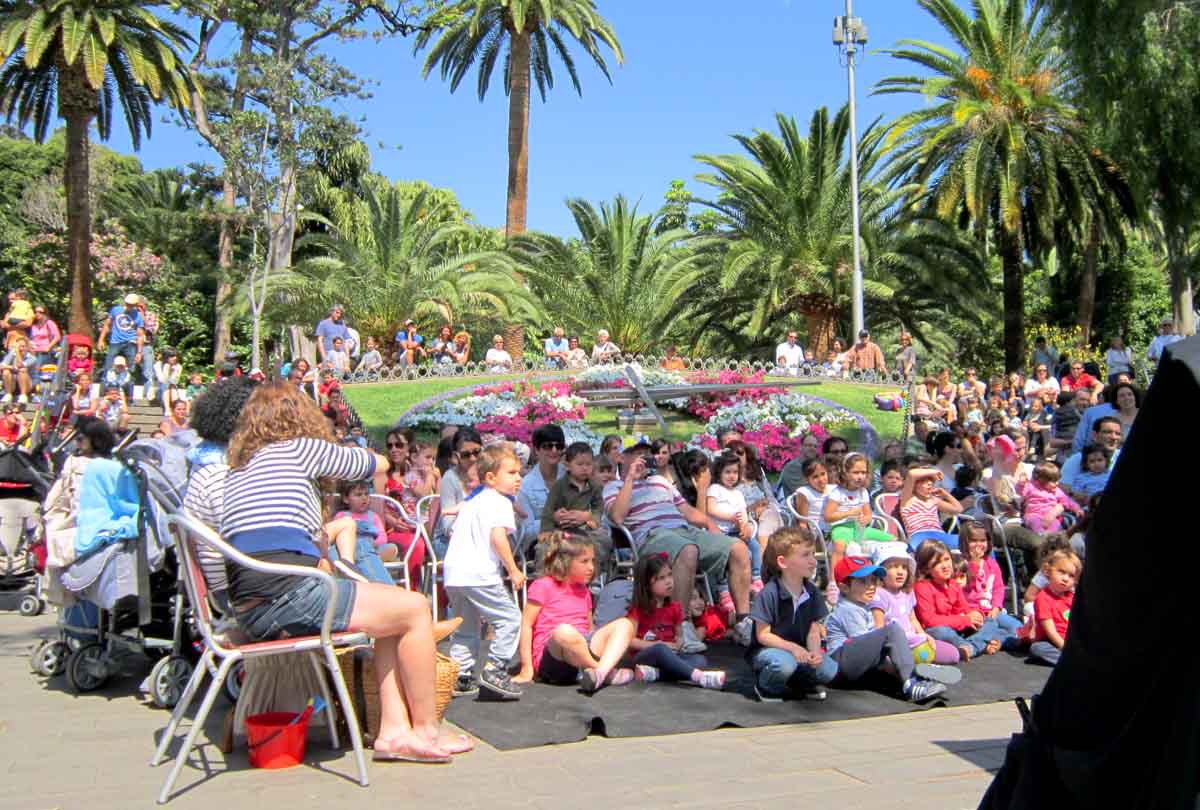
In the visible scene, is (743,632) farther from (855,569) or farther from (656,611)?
(855,569)

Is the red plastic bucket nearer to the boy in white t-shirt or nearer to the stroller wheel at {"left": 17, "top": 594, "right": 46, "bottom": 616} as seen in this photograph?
the boy in white t-shirt

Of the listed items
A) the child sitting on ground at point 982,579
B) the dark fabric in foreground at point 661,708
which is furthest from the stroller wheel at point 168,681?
the child sitting on ground at point 982,579

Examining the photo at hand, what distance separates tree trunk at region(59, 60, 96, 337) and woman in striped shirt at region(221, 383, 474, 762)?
2064 centimetres

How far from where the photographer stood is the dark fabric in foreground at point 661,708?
5.57 meters

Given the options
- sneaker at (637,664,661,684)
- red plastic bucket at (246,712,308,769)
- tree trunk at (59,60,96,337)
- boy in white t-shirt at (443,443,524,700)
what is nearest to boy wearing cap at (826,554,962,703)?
sneaker at (637,664,661,684)

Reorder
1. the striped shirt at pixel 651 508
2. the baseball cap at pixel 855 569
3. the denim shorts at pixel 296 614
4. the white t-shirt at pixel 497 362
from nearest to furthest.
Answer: the denim shorts at pixel 296 614 < the baseball cap at pixel 855 569 < the striped shirt at pixel 651 508 < the white t-shirt at pixel 497 362

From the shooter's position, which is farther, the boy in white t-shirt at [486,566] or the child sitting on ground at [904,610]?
the child sitting on ground at [904,610]

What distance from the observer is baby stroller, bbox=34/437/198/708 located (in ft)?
20.3

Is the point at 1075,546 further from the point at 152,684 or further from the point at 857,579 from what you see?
the point at 152,684

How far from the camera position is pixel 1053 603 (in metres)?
7.39

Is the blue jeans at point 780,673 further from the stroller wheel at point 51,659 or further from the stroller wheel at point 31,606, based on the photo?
the stroller wheel at point 31,606

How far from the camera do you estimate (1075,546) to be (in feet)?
27.2

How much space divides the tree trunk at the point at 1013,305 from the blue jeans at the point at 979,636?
59.3 feet

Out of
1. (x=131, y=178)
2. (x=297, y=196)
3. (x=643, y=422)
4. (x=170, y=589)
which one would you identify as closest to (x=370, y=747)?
(x=170, y=589)
